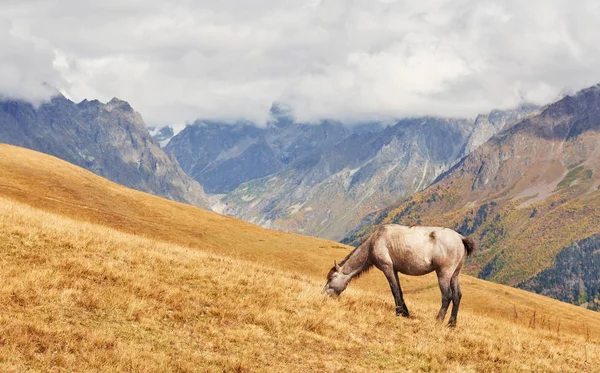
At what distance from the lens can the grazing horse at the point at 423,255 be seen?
18203 mm

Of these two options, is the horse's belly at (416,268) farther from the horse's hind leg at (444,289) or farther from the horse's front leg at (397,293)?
the horse's hind leg at (444,289)

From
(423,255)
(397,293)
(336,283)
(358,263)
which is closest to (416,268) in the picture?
(423,255)

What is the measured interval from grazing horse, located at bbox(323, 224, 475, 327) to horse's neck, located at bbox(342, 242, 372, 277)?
543mm

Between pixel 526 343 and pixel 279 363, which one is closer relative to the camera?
pixel 279 363

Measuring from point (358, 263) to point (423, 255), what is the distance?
3002 mm

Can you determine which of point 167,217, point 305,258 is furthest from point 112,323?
point 167,217

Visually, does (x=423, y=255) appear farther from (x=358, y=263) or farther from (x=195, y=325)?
(x=195, y=325)

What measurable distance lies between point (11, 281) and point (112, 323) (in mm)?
3190

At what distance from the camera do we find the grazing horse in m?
18.2

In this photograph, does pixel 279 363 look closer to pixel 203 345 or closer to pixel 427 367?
pixel 203 345

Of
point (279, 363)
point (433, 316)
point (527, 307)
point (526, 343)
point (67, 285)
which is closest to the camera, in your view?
point (279, 363)

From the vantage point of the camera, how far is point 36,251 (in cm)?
1702

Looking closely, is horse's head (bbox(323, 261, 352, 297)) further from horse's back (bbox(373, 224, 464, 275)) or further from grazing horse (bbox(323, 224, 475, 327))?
horse's back (bbox(373, 224, 464, 275))

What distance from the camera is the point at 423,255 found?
1841 cm
